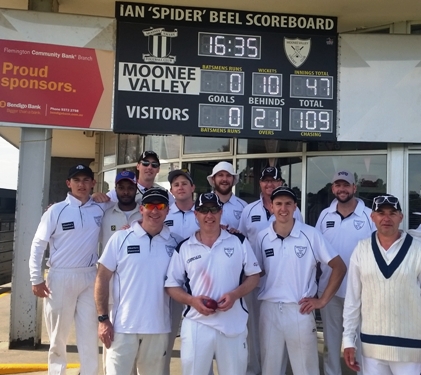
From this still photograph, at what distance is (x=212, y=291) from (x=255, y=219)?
130 centimetres

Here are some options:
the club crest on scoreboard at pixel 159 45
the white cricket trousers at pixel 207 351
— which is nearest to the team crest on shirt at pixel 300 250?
the white cricket trousers at pixel 207 351

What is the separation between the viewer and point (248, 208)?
461 cm

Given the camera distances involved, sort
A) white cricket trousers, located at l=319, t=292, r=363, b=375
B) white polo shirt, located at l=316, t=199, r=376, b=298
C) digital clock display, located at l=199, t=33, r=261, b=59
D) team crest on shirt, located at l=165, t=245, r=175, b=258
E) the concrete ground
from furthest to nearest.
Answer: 1. digital clock display, located at l=199, t=33, r=261, b=59
2. the concrete ground
3. white cricket trousers, located at l=319, t=292, r=363, b=375
4. white polo shirt, located at l=316, t=199, r=376, b=298
5. team crest on shirt, located at l=165, t=245, r=175, b=258

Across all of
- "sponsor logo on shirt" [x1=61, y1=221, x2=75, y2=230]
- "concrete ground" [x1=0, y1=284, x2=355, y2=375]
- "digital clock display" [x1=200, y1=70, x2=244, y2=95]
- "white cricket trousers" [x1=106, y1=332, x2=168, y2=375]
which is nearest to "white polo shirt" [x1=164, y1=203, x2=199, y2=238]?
"sponsor logo on shirt" [x1=61, y1=221, x2=75, y2=230]

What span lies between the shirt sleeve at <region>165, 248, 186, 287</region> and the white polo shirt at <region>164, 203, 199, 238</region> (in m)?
0.70

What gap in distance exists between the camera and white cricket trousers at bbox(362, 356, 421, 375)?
119 inches

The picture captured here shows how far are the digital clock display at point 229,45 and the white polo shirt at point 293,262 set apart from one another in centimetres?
283

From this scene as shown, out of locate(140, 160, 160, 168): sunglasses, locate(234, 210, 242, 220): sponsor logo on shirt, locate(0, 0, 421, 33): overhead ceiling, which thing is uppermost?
locate(0, 0, 421, 33): overhead ceiling

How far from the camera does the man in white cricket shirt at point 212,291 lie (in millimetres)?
3283

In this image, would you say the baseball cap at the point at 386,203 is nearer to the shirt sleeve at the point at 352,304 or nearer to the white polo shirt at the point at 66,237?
the shirt sleeve at the point at 352,304

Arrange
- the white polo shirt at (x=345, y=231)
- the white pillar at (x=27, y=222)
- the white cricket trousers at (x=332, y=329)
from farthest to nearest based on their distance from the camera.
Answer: the white pillar at (x=27, y=222) → the white cricket trousers at (x=332, y=329) → the white polo shirt at (x=345, y=231)

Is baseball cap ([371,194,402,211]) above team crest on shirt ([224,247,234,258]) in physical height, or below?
above

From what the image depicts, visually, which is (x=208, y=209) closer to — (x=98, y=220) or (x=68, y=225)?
(x=98, y=220)

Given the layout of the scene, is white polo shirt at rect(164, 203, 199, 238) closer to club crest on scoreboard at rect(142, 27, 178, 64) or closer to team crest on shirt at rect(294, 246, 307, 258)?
team crest on shirt at rect(294, 246, 307, 258)
